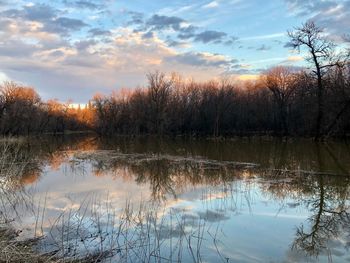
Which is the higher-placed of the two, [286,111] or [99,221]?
[286,111]

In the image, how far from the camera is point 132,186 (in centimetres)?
1559

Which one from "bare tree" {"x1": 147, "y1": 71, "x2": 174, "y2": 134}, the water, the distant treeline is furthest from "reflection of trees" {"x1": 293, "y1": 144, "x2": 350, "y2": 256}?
"bare tree" {"x1": 147, "y1": 71, "x2": 174, "y2": 134}

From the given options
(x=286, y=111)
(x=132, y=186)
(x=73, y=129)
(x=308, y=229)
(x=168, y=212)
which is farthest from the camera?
(x=73, y=129)

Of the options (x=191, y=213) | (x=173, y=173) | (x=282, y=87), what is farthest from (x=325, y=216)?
(x=282, y=87)

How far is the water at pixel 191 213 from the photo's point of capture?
7.64 m

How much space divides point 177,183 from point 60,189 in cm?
465

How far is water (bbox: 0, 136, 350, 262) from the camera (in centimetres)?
764

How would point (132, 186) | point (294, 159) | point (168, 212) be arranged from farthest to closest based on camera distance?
point (294, 159), point (132, 186), point (168, 212)

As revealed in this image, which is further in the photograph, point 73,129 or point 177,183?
point 73,129

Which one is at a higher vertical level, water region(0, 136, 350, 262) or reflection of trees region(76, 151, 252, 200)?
reflection of trees region(76, 151, 252, 200)

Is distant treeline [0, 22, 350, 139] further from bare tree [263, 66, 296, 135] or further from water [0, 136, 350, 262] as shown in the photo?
water [0, 136, 350, 262]

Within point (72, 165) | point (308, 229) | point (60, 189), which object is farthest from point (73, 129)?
point (308, 229)

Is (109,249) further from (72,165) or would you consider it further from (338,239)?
(72,165)

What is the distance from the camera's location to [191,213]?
10633 mm
